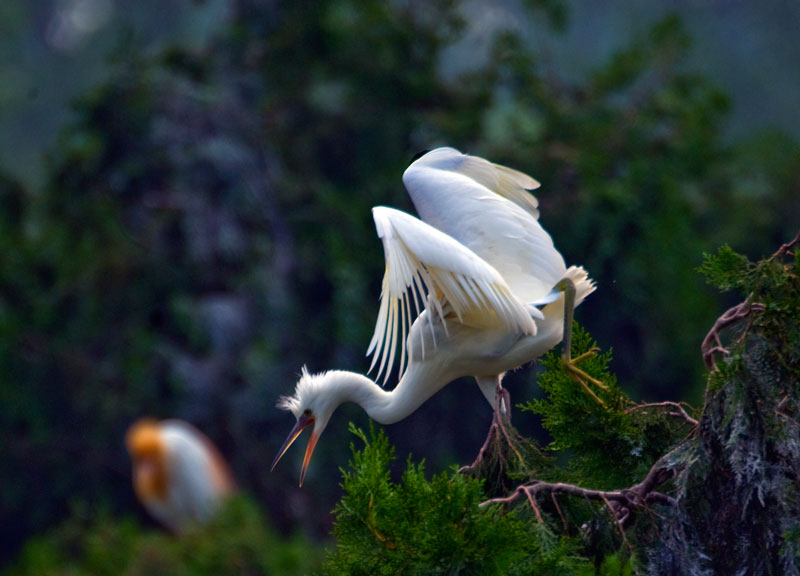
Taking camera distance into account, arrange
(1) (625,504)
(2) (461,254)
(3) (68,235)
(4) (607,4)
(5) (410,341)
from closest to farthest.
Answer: (1) (625,504), (2) (461,254), (5) (410,341), (3) (68,235), (4) (607,4)

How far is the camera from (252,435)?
23.9 ft

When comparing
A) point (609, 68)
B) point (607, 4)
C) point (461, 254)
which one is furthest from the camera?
point (607, 4)

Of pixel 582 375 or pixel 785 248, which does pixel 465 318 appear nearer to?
pixel 582 375

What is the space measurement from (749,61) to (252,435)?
13.1m

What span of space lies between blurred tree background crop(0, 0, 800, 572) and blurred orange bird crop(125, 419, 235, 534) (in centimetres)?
21

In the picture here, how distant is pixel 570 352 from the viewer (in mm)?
2266

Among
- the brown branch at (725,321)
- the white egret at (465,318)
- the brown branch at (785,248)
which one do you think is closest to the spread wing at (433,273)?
the white egret at (465,318)


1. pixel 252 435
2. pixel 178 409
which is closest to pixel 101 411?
pixel 178 409

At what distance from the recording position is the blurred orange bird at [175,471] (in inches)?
270

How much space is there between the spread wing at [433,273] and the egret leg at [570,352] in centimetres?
9

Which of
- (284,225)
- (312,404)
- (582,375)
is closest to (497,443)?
(582,375)

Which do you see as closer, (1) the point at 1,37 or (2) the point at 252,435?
(2) the point at 252,435

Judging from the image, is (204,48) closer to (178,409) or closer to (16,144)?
(178,409)

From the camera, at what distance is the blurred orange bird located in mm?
6867
